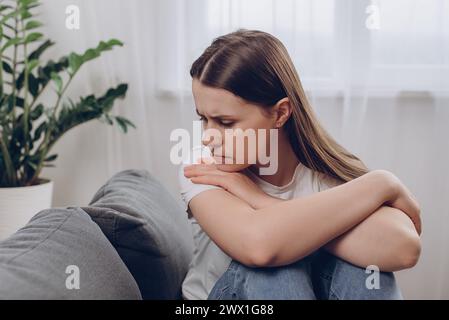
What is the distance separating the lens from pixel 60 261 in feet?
3.04

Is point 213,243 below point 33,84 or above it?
below

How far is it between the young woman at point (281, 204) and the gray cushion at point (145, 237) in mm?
65

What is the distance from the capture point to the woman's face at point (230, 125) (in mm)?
1160

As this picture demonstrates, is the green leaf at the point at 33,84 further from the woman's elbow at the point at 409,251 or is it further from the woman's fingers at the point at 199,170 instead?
the woman's elbow at the point at 409,251

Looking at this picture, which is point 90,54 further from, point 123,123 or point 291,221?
point 291,221

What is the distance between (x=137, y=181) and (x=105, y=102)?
618mm

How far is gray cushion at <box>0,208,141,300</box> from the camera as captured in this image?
833mm

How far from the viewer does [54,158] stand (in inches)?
87.7

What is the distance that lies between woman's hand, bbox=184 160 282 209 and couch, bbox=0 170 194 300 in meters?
0.15

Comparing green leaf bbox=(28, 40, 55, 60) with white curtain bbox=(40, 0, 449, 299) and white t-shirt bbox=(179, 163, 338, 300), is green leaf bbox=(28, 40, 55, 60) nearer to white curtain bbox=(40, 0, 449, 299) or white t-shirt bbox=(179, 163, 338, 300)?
white curtain bbox=(40, 0, 449, 299)

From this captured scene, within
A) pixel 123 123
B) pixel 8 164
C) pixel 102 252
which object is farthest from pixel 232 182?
pixel 8 164

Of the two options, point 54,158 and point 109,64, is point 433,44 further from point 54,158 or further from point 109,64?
point 54,158

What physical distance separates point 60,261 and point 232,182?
1.25 feet
